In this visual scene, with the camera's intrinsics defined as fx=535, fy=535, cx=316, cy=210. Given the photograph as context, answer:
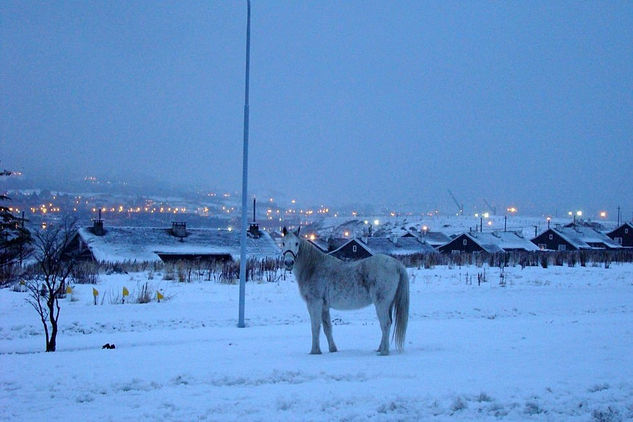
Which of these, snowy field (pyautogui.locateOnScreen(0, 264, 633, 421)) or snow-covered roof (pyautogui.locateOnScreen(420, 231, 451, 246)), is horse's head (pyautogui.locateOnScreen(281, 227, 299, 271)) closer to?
snowy field (pyautogui.locateOnScreen(0, 264, 633, 421))

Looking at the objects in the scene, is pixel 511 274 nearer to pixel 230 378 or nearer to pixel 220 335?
pixel 220 335

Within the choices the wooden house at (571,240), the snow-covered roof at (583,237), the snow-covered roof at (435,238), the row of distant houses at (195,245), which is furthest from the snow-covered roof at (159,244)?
the snow-covered roof at (583,237)

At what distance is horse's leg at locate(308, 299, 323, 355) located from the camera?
8.83 m

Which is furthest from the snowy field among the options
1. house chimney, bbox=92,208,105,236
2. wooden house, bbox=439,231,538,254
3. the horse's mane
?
wooden house, bbox=439,231,538,254

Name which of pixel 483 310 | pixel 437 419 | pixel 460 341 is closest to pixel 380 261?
pixel 460 341

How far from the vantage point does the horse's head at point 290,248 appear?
887 centimetres

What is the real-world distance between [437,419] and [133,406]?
3099 millimetres

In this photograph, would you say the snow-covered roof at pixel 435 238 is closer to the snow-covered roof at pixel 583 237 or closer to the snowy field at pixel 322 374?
the snow-covered roof at pixel 583 237

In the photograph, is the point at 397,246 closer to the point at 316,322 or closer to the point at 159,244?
the point at 159,244

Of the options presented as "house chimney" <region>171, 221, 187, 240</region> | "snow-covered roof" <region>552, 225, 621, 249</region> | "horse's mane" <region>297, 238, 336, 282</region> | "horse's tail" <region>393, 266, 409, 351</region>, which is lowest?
"snow-covered roof" <region>552, 225, 621, 249</region>

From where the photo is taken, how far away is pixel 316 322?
8.92 metres

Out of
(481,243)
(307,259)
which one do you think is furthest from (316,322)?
(481,243)

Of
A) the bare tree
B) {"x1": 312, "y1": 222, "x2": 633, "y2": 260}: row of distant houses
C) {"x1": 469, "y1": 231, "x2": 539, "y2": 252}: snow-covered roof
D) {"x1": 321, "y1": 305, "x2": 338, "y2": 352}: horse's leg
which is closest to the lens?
{"x1": 321, "y1": 305, "x2": 338, "y2": 352}: horse's leg

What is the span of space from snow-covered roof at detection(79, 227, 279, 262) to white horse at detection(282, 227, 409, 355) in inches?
1403
